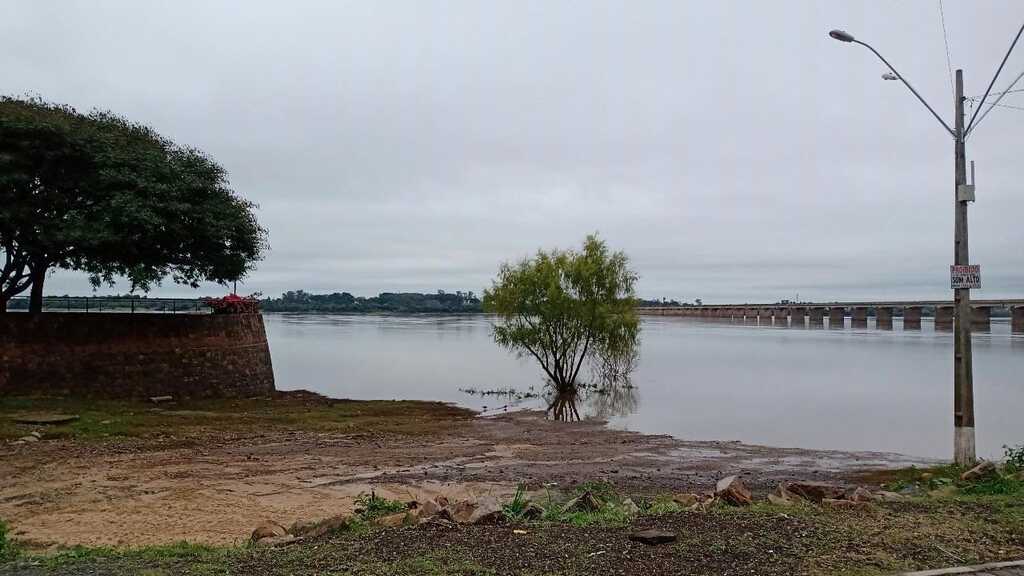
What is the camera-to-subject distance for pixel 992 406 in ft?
115

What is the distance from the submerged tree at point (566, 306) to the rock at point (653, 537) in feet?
105

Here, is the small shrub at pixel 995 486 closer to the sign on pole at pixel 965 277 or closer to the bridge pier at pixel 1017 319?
the sign on pole at pixel 965 277

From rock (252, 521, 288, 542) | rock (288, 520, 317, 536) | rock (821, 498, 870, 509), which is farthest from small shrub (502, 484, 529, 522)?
rock (821, 498, 870, 509)

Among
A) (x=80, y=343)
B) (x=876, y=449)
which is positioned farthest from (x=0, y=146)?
(x=876, y=449)

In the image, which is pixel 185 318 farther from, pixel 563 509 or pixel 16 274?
pixel 563 509

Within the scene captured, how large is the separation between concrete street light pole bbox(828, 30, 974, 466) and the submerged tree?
25.1 meters

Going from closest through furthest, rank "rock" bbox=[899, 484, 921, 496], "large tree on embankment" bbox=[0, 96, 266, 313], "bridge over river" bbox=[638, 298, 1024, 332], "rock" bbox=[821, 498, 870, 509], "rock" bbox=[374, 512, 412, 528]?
"rock" bbox=[374, 512, 412, 528], "rock" bbox=[821, 498, 870, 509], "rock" bbox=[899, 484, 921, 496], "large tree on embankment" bbox=[0, 96, 266, 313], "bridge over river" bbox=[638, 298, 1024, 332]

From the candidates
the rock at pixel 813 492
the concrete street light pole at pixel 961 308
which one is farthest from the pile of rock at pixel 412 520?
the concrete street light pole at pixel 961 308

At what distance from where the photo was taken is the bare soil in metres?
12.3

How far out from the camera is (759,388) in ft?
148

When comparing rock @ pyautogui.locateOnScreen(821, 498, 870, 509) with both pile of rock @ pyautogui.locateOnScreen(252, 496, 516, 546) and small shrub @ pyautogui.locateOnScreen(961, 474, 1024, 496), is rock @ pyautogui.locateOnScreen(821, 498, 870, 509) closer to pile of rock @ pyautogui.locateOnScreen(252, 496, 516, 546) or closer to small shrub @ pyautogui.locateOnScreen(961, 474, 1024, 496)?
small shrub @ pyautogui.locateOnScreen(961, 474, 1024, 496)

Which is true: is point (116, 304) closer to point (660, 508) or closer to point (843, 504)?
point (660, 508)

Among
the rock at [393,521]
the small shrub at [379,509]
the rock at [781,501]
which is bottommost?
the small shrub at [379,509]

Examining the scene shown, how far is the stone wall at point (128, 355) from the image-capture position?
83.0ft
